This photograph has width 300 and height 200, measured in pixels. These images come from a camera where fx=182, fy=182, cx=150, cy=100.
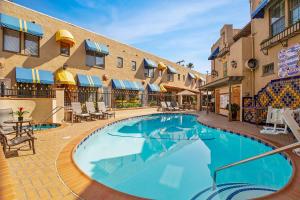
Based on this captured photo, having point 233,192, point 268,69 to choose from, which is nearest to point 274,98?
point 268,69

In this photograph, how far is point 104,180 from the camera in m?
5.00

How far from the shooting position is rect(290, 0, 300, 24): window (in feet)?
29.3

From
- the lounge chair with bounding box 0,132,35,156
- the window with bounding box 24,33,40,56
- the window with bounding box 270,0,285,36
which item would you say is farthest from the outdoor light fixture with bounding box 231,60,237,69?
the window with bounding box 24,33,40,56

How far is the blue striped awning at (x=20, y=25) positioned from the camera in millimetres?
12178

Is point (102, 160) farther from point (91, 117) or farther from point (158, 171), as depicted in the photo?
point (91, 117)

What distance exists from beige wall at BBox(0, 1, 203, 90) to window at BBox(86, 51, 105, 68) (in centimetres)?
46

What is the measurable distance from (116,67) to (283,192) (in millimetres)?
20388

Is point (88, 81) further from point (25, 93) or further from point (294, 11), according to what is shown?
point (294, 11)

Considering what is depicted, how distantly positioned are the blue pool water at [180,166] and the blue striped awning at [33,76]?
25.6 feet

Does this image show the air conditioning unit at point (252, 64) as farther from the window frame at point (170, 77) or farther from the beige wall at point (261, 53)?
the window frame at point (170, 77)

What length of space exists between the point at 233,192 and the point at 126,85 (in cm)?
1896

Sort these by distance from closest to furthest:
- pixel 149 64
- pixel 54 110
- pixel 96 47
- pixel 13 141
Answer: pixel 13 141 < pixel 54 110 < pixel 96 47 < pixel 149 64

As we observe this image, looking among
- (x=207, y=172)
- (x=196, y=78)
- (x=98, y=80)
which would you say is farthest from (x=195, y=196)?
(x=196, y=78)

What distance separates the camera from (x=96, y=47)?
18.5 m
